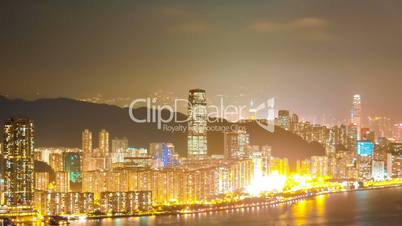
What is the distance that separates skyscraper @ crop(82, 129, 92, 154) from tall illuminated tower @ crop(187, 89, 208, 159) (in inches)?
104

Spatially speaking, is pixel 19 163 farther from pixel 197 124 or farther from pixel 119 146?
pixel 197 124

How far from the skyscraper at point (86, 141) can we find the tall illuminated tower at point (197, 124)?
2.64 meters

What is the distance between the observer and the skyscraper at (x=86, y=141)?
19234 millimetres

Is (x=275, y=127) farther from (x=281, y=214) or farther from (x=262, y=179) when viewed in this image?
(x=281, y=214)

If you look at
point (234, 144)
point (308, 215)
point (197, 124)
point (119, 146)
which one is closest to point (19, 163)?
point (308, 215)

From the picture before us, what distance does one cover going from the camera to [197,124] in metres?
21.1

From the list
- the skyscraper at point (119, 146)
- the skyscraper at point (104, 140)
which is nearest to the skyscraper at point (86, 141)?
the skyscraper at point (104, 140)

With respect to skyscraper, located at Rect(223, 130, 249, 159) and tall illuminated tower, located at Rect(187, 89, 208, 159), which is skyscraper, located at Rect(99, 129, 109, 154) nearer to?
tall illuminated tower, located at Rect(187, 89, 208, 159)

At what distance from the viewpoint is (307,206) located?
16.6m

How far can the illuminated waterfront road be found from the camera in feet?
43.9

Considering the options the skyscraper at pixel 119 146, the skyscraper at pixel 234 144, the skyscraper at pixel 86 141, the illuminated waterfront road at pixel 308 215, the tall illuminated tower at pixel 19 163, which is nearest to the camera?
the illuminated waterfront road at pixel 308 215

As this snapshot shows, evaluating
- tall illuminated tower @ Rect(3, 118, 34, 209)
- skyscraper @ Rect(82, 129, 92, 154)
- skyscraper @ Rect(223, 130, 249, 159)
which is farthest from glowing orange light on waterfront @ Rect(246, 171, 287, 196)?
tall illuminated tower @ Rect(3, 118, 34, 209)

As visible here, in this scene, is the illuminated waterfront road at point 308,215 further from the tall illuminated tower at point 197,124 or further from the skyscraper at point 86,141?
the skyscraper at point 86,141

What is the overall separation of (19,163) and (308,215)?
526cm
